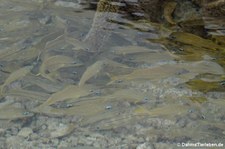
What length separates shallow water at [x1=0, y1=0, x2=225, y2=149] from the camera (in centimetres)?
363

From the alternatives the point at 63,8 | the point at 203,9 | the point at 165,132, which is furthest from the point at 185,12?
the point at 165,132

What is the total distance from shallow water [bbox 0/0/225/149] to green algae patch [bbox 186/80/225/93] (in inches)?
0.4

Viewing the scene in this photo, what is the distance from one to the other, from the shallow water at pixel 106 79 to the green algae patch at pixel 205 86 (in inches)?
0.4

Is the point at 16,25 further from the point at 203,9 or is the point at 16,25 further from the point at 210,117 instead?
the point at 210,117

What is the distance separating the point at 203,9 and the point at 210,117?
2.29 metres

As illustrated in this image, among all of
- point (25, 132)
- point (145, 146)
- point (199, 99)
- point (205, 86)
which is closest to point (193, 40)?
point (205, 86)

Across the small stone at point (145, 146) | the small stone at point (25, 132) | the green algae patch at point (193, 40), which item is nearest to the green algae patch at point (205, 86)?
the green algae patch at point (193, 40)

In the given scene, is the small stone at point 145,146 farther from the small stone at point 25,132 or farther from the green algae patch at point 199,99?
the small stone at point 25,132

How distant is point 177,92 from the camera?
4176mm

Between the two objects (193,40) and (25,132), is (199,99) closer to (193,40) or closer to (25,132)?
(193,40)

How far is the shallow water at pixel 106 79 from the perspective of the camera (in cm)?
363

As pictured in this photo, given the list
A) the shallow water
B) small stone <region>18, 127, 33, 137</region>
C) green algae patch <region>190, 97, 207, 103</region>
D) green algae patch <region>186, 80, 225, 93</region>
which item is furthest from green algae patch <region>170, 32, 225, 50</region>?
small stone <region>18, 127, 33, 137</region>

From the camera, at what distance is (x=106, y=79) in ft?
14.5

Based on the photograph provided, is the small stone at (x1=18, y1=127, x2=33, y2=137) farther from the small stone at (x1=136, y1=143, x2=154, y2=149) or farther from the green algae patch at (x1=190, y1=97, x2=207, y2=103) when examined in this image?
the green algae patch at (x1=190, y1=97, x2=207, y2=103)
